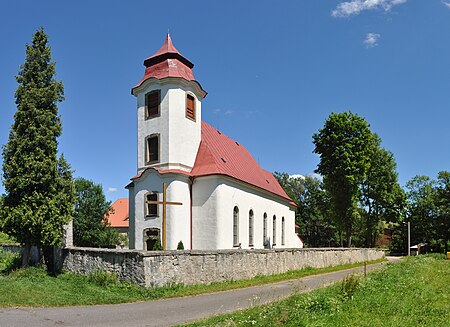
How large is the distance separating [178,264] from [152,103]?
14122 millimetres

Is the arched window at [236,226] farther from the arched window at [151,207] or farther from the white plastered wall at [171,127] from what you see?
the arched window at [151,207]

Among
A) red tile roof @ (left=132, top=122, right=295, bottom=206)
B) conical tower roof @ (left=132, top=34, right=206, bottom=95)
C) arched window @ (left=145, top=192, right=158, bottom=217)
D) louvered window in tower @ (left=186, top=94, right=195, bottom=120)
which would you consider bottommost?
arched window @ (left=145, top=192, right=158, bottom=217)

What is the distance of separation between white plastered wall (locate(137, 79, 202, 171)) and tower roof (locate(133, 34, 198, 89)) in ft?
1.86

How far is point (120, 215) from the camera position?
2286 inches

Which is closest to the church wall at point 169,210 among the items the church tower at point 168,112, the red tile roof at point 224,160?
the church tower at point 168,112

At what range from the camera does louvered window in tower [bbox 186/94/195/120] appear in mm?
26781

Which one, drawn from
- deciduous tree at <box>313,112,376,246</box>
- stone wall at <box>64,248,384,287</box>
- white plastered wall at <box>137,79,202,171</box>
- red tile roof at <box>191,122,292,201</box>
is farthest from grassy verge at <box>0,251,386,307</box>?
deciduous tree at <box>313,112,376,246</box>

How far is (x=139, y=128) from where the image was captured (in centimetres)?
2734

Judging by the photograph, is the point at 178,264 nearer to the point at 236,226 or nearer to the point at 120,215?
the point at 236,226

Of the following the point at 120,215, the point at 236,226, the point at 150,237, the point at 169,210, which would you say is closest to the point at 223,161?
the point at 236,226

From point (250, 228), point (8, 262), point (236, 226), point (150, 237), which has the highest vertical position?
point (236, 226)

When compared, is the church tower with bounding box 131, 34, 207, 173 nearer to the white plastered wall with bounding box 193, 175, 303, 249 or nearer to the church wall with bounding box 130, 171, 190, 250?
the church wall with bounding box 130, 171, 190, 250

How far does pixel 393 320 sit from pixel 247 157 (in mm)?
29091

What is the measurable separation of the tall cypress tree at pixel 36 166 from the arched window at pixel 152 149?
27.9 feet
